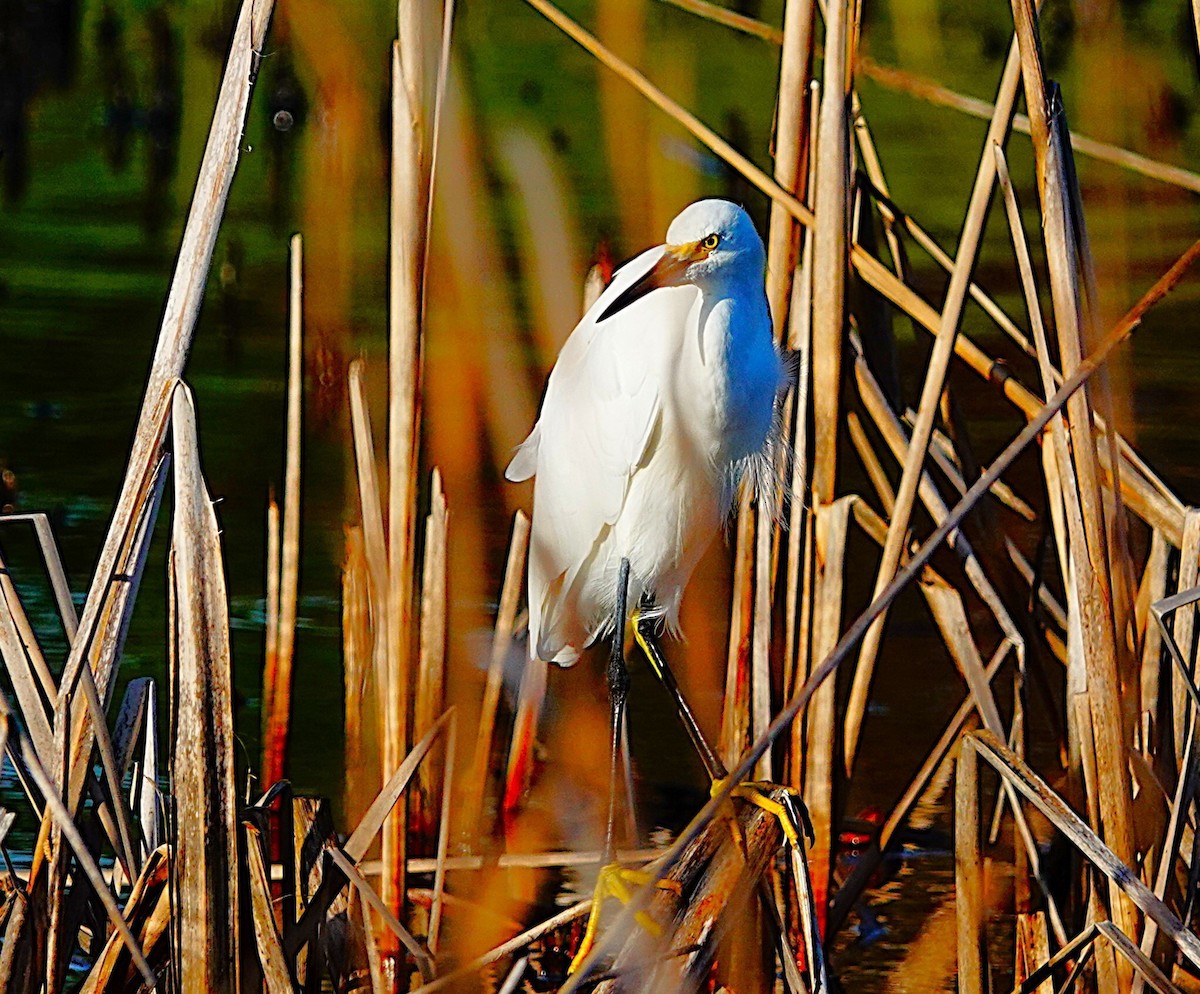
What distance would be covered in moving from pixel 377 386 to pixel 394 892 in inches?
138

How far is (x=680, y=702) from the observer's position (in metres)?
2.92

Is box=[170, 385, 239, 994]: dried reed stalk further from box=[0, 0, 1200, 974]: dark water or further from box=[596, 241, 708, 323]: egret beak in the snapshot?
box=[596, 241, 708, 323]: egret beak

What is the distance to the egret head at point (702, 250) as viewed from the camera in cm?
258

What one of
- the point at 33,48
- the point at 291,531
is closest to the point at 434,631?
the point at 291,531

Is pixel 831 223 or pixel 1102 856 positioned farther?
pixel 831 223

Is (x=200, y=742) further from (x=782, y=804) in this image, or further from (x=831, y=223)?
(x=831, y=223)

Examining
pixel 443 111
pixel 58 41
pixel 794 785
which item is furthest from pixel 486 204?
pixel 58 41

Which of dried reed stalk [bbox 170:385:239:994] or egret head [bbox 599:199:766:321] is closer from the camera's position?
dried reed stalk [bbox 170:385:239:994]

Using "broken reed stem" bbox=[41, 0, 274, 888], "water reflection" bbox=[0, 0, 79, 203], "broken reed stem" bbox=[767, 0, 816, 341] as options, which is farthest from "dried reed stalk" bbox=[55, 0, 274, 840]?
"water reflection" bbox=[0, 0, 79, 203]

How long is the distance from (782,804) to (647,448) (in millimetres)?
779

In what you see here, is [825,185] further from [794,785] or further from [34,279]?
[34,279]

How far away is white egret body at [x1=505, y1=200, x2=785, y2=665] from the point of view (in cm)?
278

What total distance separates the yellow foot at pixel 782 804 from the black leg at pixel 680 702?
0.42 feet

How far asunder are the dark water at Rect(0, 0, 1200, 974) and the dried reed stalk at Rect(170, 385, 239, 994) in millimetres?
335
